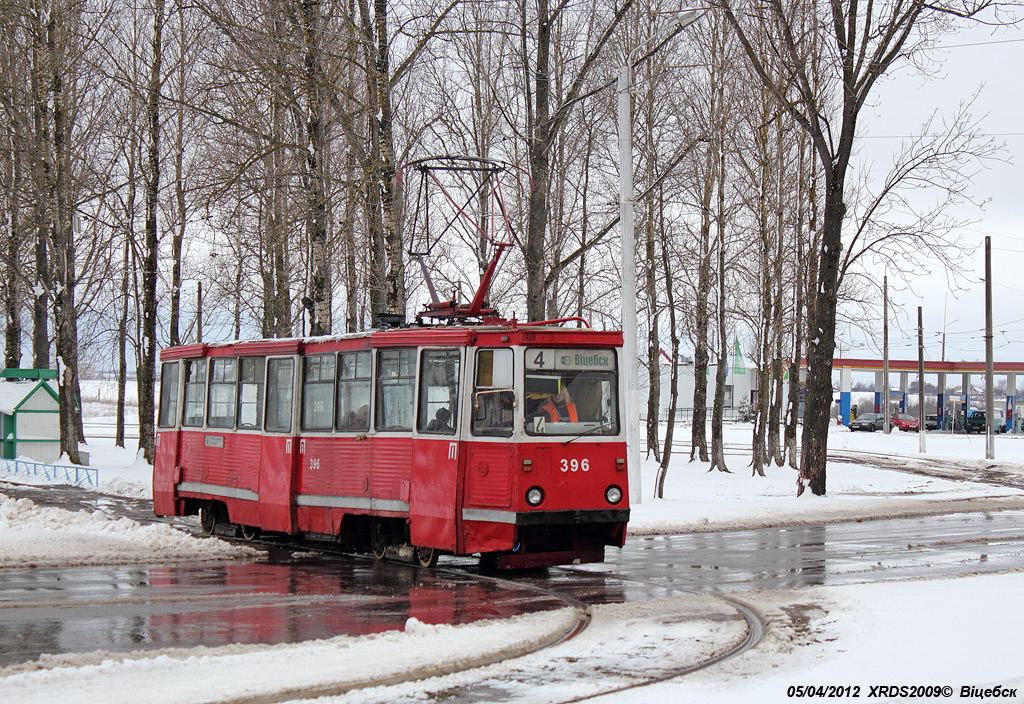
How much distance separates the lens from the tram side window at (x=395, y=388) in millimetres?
13422

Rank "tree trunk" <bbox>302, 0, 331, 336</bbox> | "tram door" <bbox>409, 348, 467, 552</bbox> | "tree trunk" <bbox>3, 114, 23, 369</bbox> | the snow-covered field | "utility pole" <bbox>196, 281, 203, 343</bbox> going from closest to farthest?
the snow-covered field < "tram door" <bbox>409, 348, 467, 552</bbox> < "tree trunk" <bbox>302, 0, 331, 336</bbox> < "tree trunk" <bbox>3, 114, 23, 369</bbox> < "utility pole" <bbox>196, 281, 203, 343</bbox>

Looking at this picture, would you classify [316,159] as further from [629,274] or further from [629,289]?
[629,289]

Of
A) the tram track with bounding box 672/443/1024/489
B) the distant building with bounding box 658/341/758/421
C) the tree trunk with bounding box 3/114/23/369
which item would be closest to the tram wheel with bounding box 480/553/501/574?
the tree trunk with bounding box 3/114/23/369

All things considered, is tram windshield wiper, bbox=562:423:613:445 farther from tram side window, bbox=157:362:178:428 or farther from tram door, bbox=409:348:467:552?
tram side window, bbox=157:362:178:428

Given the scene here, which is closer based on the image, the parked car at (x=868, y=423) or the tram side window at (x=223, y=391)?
the tram side window at (x=223, y=391)

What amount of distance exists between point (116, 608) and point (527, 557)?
462 cm

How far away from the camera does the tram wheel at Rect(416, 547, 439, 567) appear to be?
13.1 meters

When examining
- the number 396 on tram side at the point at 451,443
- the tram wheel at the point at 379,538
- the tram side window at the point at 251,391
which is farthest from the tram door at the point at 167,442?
the tram wheel at the point at 379,538

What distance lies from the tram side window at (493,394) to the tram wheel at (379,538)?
2.48 meters

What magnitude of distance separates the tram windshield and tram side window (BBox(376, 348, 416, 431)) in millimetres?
1765

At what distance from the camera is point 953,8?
21.6 m

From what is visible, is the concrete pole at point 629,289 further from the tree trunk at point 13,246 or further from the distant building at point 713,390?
the distant building at point 713,390

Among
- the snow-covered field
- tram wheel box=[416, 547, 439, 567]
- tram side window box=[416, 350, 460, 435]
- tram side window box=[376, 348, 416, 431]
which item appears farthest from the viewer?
tram side window box=[376, 348, 416, 431]

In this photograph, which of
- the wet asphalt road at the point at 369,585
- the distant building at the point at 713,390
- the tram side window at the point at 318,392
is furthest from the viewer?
the distant building at the point at 713,390
